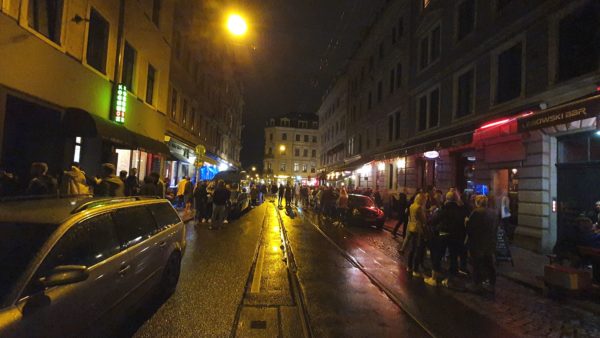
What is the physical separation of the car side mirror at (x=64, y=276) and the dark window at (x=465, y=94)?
1576 centimetres

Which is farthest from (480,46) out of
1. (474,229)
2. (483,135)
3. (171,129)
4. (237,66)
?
(237,66)

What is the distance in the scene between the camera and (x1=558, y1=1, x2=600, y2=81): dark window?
1013 centimetres

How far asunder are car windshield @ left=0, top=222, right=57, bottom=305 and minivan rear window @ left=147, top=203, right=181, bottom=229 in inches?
87.6

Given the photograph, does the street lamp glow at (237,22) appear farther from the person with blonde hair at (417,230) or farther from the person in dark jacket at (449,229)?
the person in dark jacket at (449,229)

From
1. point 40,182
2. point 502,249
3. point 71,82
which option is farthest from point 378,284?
point 71,82

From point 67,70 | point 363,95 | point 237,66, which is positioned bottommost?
point 67,70

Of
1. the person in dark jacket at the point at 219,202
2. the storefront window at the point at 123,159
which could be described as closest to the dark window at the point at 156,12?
the storefront window at the point at 123,159

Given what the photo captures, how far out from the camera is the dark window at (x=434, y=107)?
1921cm

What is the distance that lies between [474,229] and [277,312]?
3.81 metres

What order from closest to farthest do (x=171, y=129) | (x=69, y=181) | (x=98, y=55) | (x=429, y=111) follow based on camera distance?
(x=69, y=181) < (x=98, y=55) < (x=429, y=111) < (x=171, y=129)

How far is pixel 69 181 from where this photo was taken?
8695 millimetres

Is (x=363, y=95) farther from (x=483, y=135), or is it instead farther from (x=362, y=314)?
(x=362, y=314)

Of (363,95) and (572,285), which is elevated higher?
(363,95)

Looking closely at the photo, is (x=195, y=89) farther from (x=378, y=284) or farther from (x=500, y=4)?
(x=378, y=284)
